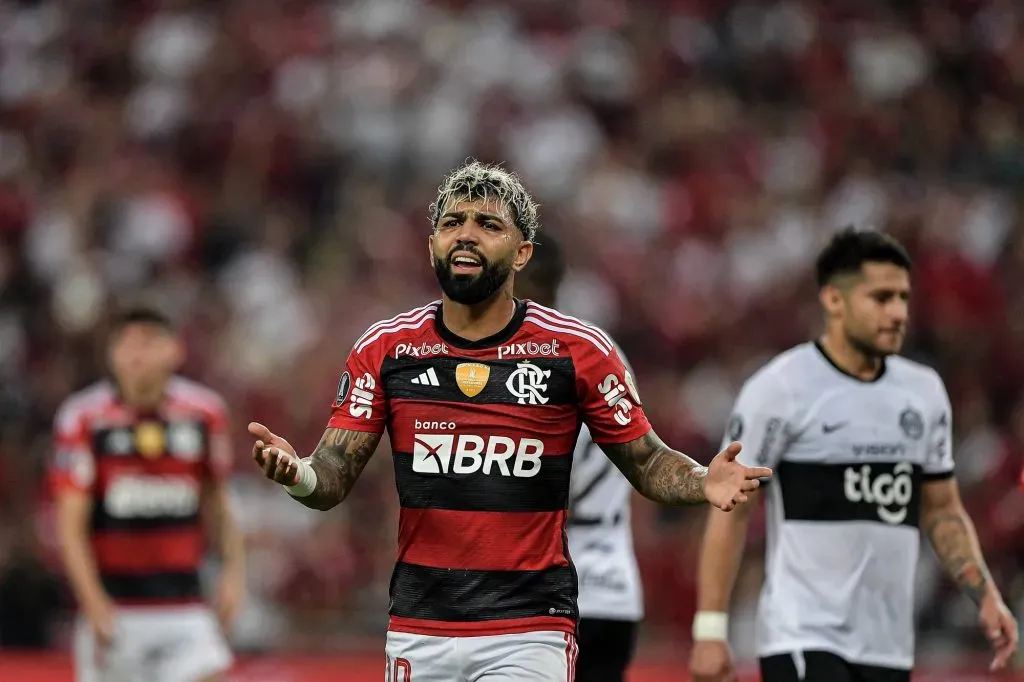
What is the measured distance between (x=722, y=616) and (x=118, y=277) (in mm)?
10506

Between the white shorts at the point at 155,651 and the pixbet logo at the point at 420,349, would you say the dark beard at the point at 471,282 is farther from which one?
the white shorts at the point at 155,651

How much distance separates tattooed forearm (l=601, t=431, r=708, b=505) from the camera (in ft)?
17.2

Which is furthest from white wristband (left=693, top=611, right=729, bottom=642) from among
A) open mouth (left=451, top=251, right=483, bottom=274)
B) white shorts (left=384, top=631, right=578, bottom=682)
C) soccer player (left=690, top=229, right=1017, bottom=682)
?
open mouth (left=451, top=251, right=483, bottom=274)

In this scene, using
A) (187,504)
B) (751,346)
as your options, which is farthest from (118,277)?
(187,504)

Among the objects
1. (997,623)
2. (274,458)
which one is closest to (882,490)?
(997,623)

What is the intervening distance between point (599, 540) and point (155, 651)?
278 cm

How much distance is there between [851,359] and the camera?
6816 millimetres

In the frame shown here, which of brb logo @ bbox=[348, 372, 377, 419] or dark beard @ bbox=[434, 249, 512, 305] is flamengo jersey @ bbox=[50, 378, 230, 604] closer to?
brb logo @ bbox=[348, 372, 377, 419]

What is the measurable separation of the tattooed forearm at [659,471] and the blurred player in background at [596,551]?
174 cm

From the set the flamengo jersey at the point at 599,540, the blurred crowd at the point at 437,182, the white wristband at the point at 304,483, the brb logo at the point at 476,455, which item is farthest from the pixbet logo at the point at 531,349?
the blurred crowd at the point at 437,182

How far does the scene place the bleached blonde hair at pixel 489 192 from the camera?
5520 mm

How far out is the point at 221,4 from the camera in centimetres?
1911

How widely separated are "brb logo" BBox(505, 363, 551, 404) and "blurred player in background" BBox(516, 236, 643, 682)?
1.78 metres

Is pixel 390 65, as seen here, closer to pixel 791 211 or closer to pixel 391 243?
pixel 391 243
